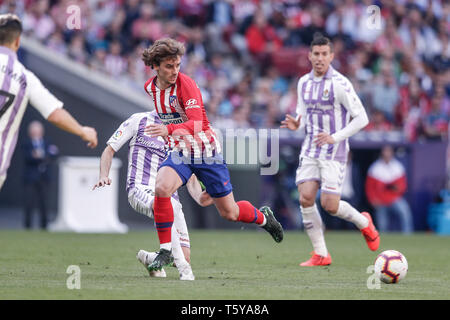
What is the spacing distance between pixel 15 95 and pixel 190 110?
1.54 meters

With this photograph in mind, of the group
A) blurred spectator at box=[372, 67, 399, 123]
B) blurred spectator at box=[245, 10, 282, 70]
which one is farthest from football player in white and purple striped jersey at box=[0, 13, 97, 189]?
blurred spectator at box=[245, 10, 282, 70]

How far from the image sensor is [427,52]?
73.8ft

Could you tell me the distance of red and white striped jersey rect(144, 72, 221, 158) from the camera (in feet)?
25.6

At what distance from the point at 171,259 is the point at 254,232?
9.21 metres

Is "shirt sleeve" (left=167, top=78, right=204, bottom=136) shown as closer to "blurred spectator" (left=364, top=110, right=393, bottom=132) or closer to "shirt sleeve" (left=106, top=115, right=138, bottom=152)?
"shirt sleeve" (left=106, top=115, right=138, bottom=152)

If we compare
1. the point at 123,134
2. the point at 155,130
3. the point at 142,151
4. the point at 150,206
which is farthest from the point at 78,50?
the point at 155,130

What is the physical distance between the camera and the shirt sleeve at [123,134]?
8.89 meters

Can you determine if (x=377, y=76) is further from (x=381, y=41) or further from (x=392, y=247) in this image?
(x=392, y=247)

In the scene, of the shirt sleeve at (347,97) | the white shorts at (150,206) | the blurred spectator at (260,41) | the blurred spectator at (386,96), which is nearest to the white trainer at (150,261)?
the white shorts at (150,206)

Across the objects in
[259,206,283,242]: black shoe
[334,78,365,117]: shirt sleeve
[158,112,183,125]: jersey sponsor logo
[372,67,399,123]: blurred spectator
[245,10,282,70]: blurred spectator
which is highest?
[245,10,282,70]: blurred spectator

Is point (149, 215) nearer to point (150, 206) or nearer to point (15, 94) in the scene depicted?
point (150, 206)

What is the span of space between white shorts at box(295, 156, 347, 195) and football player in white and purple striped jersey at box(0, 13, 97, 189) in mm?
3978

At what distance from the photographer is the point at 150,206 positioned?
8883 mm

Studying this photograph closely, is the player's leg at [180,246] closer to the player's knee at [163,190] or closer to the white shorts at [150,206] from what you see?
the white shorts at [150,206]
